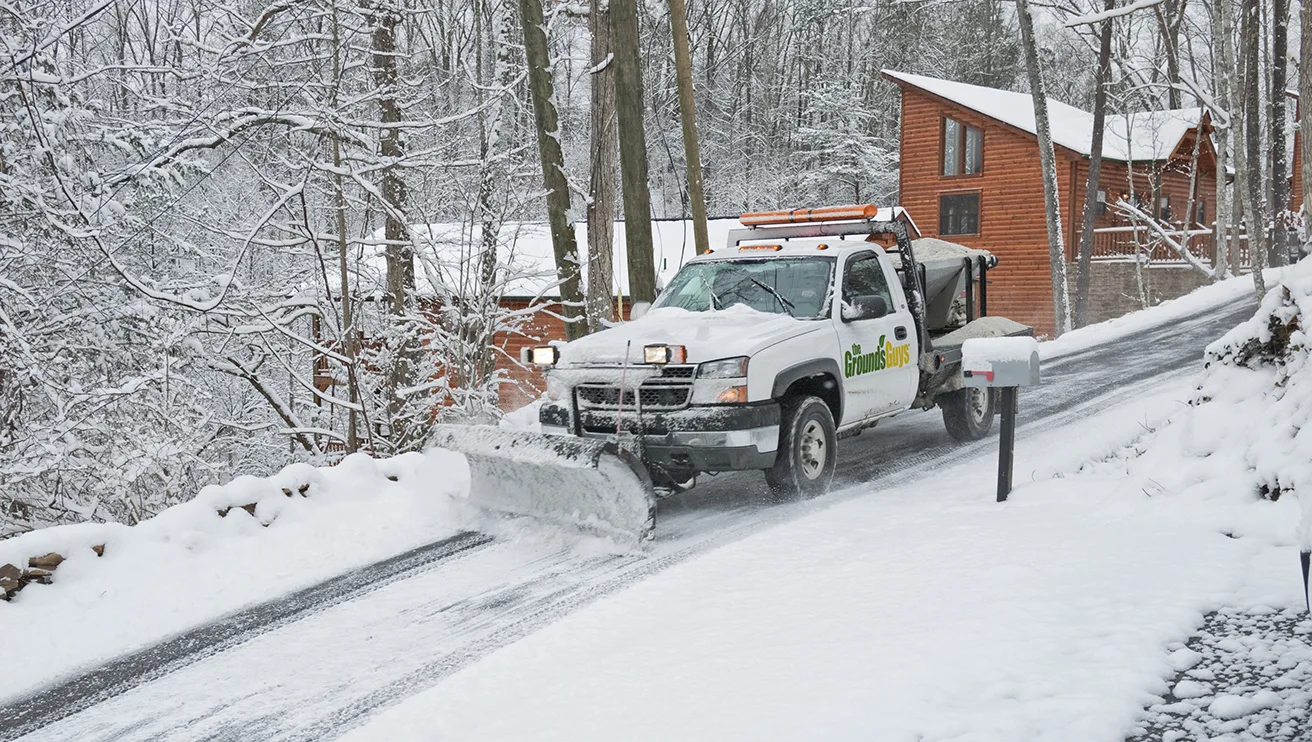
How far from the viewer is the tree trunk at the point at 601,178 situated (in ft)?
41.7

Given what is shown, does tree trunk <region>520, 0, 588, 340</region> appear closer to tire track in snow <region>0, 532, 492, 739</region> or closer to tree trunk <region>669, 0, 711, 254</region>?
tree trunk <region>669, 0, 711, 254</region>

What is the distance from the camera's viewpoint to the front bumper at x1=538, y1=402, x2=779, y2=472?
7.05 m

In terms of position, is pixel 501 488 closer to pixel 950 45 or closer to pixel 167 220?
pixel 167 220

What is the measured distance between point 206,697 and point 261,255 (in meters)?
15.1

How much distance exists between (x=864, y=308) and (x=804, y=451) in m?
1.19

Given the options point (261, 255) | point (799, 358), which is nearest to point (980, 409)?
point (799, 358)

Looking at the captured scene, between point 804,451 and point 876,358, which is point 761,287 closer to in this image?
point 876,358

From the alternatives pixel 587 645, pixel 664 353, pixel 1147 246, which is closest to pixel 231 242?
pixel 664 353

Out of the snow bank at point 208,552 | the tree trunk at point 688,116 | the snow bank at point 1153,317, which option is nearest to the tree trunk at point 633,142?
the tree trunk at point 688,116

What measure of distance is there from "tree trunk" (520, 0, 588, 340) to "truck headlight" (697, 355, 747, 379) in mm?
5369

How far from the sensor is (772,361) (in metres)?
7.36

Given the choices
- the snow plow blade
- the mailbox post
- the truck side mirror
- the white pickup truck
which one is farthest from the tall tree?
the snow plow blade

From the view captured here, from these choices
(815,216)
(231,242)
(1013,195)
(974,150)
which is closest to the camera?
(815,216)

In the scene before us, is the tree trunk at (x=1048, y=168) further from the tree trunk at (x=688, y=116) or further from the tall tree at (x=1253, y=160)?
the tree trunk at (x=688, y=116)
